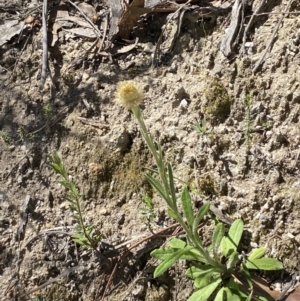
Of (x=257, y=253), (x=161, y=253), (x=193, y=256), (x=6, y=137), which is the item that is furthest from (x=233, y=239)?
(x=6, y=137)

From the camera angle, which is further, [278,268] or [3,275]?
[3,275]

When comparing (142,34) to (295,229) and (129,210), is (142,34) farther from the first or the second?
(295,229)

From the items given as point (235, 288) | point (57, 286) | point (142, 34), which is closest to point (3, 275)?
point (57, 286)

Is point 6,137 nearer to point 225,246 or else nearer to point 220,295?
point 225,246

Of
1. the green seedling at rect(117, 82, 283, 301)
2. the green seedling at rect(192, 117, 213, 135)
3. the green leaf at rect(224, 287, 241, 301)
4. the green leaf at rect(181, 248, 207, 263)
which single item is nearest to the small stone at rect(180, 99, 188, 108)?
the green seedling at rect(192, 117, 213, 135)

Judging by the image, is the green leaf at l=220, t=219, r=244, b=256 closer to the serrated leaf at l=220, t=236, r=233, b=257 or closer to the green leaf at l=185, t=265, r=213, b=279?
the serrated leaf at l=220, t=236, r=233, b=257

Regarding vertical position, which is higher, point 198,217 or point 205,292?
point 198,217
